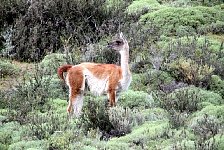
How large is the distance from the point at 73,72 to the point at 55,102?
1.03 m

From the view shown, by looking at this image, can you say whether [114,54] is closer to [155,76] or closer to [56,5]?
[155,76]

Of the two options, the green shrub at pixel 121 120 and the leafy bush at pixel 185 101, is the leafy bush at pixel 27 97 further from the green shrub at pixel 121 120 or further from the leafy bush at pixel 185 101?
the leafy bush at pixel 185 101

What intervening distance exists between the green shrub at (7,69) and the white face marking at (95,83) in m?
3.13

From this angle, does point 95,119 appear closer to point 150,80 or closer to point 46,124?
point 46,124

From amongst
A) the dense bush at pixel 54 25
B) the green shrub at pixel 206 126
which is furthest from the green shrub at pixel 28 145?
the dense bush at pixel 54 25

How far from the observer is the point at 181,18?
51.9 ft

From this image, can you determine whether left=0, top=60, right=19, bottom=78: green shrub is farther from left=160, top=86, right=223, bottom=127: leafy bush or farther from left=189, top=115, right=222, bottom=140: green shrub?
left=189, top=115, right=222, bottom=140: green shrub

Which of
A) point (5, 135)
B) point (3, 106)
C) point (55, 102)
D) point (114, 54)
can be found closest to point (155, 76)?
point (114, 54)

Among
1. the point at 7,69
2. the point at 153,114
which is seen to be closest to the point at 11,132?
the point at 153,114

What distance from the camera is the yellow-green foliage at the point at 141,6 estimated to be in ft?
55.3

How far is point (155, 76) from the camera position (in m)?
12.4

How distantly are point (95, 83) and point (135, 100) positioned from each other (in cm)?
Result: 106

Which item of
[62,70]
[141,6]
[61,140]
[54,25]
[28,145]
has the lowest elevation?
[28,145]

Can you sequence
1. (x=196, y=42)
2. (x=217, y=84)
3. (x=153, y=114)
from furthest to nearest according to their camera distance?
1. (x=196, y=42)
2. (x=217, y=84)
3. (x=153, y=114)
